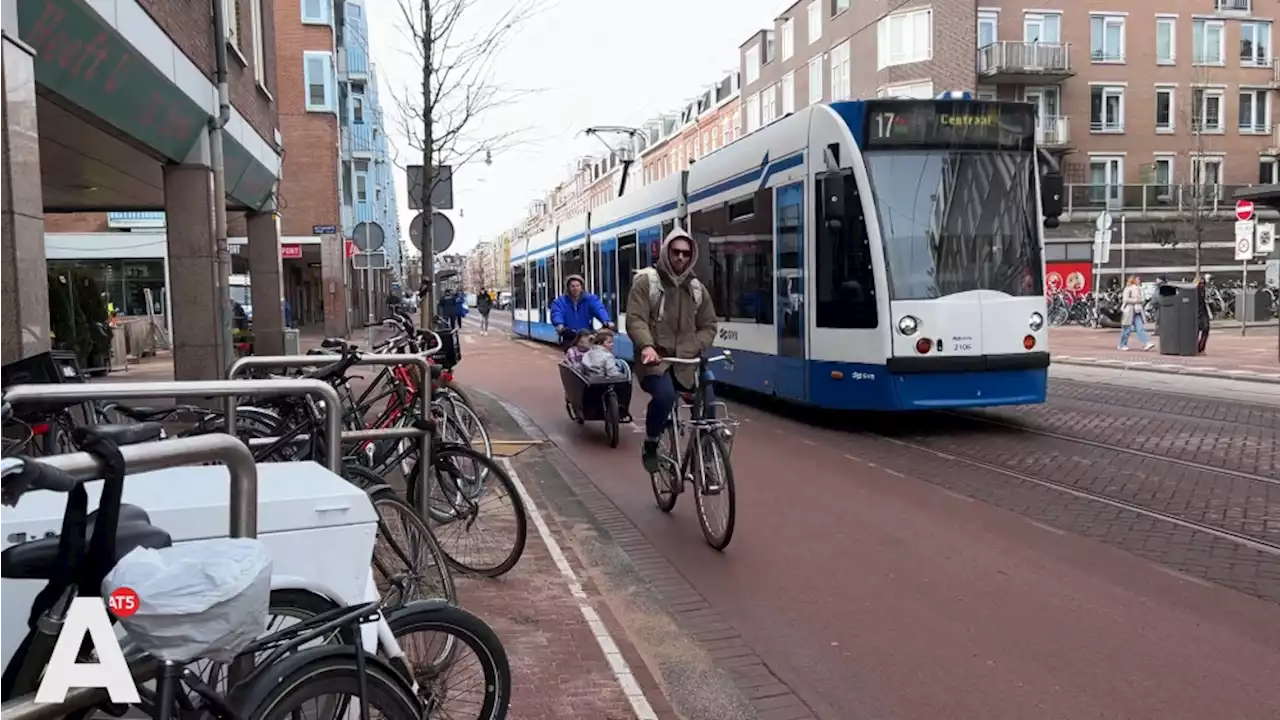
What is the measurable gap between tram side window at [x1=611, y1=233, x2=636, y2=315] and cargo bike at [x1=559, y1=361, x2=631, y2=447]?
6.68m

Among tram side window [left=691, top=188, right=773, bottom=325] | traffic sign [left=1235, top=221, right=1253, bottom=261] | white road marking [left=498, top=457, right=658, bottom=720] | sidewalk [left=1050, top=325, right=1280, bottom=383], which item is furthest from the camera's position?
traffic sign [left=1235, top=221, right=1253, bottom=261]

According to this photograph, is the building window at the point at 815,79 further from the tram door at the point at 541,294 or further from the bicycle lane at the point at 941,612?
the bicycle lane at the point at 941,612

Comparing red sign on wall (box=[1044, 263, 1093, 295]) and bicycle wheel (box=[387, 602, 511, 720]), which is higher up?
red sign on wall (box=[1044, 263, 1093, 295])

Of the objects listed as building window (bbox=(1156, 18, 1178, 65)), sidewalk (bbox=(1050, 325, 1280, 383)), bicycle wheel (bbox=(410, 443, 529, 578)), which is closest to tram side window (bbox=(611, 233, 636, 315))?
sidewalk (bbox=(1050, 325, 1280, 383))

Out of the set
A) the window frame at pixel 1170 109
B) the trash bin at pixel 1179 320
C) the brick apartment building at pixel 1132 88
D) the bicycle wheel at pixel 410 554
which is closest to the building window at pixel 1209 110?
the brick apartment building at pixel 1132 88

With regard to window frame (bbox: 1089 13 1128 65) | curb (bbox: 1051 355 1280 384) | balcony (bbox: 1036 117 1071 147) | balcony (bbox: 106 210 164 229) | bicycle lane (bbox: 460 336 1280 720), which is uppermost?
window frame (bbox: 1089 13 1128 65)

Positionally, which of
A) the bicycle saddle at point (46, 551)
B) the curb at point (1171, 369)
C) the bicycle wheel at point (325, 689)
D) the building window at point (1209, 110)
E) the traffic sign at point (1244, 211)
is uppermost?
the building window at point (1209, 110)

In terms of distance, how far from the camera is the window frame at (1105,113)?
4256cm

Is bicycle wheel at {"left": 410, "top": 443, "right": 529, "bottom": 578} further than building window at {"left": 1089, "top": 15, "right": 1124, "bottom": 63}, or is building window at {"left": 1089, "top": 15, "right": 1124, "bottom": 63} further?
building window at {"left": 1089, "top": 15, "right": 1124, "bottom": 63}

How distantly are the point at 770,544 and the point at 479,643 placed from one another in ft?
11.5

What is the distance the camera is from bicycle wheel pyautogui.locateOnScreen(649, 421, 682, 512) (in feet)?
22.3

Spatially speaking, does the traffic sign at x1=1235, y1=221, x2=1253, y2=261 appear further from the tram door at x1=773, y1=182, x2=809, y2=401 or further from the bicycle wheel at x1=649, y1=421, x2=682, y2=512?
the bicycle wheel at x1=649, y1=421, x2=682, y2=512

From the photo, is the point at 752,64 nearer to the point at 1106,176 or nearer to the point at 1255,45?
the point at 1106,176

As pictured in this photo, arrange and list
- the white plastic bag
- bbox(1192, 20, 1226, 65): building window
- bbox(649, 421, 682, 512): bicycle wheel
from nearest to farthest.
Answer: the white plastic bag, bbox(649, 421, 682, 512): bicycle wheel, bbox(1192, 20, 1226, 65): building window
